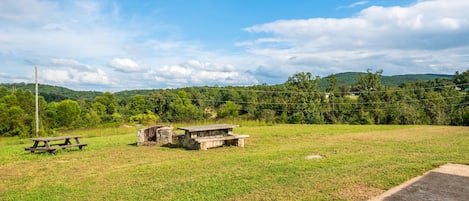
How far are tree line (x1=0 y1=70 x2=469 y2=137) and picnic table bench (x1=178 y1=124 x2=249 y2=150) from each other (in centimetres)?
1659

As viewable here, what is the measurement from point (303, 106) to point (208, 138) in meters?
25.4

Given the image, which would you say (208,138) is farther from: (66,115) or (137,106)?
(137,106)

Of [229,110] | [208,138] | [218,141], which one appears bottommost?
[229,110]

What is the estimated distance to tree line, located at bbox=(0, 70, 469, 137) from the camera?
3013 centimetres

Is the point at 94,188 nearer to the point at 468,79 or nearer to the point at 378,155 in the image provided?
the point at 378,155

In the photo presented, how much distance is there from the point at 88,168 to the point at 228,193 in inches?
162

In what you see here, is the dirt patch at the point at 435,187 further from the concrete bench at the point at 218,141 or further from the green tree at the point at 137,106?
the green tree at the point at 137,106

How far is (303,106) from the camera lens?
3394cm

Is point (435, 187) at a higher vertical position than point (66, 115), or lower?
higher

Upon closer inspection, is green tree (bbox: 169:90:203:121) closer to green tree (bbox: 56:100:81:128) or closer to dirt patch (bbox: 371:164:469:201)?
green tree (bbox: 56:100:81:128)

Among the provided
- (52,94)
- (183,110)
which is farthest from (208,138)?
(52,94)

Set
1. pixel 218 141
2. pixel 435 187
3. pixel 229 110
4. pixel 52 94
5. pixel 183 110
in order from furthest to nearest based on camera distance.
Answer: pixel 52 94
pixel 183 110
pixel 229 110
pixel 218 141
pixel 435 187

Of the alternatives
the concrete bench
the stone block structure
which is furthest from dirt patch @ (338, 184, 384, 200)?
the stone block structure

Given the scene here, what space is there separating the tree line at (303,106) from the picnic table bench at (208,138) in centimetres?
1659
